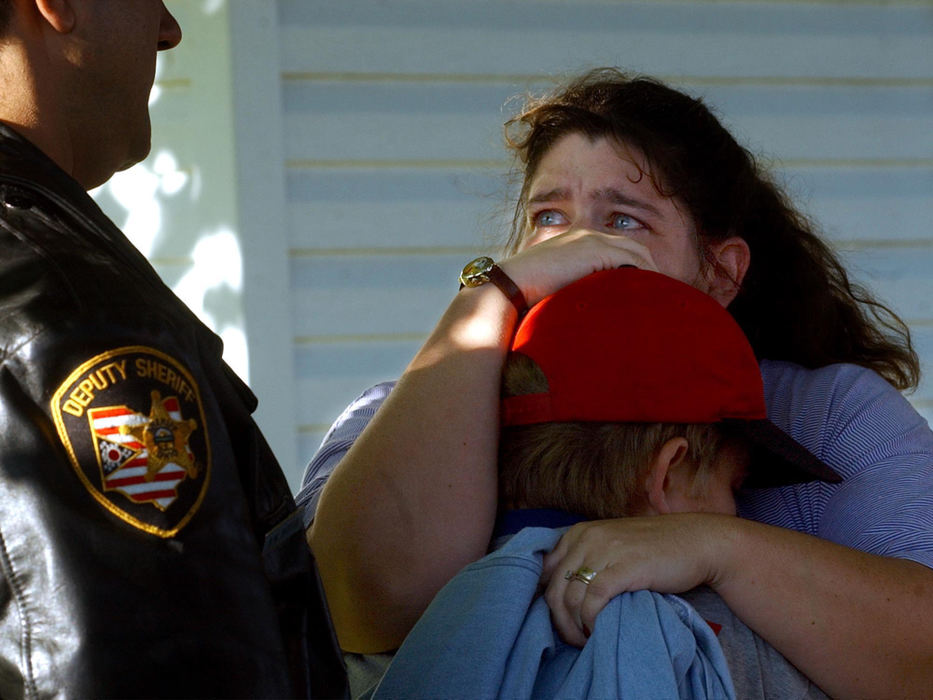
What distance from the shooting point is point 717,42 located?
3.84 metres

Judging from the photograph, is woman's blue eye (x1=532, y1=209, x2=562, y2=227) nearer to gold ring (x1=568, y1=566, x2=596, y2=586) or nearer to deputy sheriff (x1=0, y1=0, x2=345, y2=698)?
gold ring (x1=568, y1=566, x2=596, y2=586)

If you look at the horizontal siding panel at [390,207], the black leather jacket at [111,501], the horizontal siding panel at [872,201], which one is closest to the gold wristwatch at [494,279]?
the black leather jacket at [111,501]

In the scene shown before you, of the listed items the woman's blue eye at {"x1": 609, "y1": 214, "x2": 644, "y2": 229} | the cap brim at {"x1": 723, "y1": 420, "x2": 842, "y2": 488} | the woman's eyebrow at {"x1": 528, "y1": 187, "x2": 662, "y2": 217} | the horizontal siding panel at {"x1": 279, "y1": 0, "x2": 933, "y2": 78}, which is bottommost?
the cap brim at {"x1": 723, "y1": 420, "x2": 842, "y2": 488}

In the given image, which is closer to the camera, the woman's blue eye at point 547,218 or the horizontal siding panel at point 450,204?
the woman's blue eye at point 547,218

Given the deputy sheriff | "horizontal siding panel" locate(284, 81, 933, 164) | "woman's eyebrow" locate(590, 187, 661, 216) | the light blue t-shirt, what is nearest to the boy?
the light blue t-shirt

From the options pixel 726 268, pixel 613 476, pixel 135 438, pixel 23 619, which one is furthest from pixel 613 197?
pixel 23 619

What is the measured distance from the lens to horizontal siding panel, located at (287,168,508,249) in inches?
142

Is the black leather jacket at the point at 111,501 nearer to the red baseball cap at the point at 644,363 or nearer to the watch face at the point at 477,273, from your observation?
the red baseball cap at the point at 644,363

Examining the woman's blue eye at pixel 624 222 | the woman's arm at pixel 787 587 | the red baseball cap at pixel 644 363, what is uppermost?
the woman's blue eye at pixel 624 222

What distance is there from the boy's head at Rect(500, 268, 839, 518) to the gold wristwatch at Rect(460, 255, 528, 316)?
Answer: 0.33 feet

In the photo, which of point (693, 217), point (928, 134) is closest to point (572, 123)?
point (693, 217)

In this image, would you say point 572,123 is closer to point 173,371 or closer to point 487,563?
point 487,563

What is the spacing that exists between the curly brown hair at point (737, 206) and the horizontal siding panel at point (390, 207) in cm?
109

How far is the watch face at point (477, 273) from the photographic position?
1931mm
